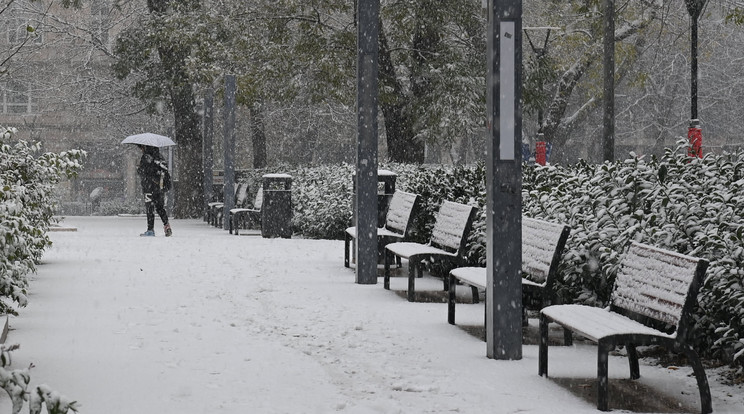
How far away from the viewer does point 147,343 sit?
890cm

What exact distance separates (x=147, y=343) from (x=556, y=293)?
10.6 feet

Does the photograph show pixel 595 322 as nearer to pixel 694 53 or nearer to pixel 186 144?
pixel 694 53

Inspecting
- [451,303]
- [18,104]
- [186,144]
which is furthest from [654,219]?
[18,104]

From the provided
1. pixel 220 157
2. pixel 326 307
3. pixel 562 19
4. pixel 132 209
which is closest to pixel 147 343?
pixel 326 307

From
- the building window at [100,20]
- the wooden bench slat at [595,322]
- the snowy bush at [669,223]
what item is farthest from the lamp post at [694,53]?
the building window at [100,20]

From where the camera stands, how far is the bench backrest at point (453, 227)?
11.3 metres

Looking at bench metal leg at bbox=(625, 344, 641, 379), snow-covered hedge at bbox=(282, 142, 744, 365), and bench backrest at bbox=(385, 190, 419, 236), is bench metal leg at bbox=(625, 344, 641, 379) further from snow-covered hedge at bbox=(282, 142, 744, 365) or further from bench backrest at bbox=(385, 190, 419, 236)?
bench backrest at bbox=(385, 190, 419, 236)

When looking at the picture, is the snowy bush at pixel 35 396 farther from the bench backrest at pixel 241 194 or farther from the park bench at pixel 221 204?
the bench backrest at pixel 241 194

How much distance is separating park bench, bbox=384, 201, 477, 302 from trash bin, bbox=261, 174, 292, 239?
9168mm

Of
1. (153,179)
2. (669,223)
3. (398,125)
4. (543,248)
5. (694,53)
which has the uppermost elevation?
(694,53)

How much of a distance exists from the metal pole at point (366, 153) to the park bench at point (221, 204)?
556 inches

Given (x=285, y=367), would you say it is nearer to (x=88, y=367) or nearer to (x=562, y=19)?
(x=88, y=367)

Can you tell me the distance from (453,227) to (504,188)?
140 inches

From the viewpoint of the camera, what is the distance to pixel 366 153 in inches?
517
